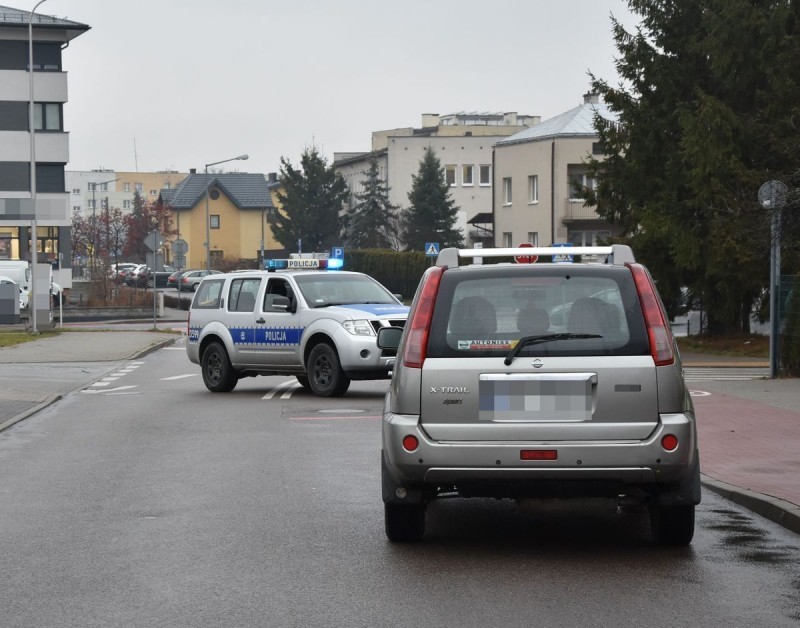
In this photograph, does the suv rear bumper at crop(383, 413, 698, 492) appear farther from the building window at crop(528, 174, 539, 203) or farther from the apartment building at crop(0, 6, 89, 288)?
the building window at crop(528, 174, 539, 203)

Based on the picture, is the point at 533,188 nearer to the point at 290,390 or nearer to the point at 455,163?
the point at 455,163

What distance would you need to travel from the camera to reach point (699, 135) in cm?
2941

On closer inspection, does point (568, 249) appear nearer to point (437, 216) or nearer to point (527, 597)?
point (527, 597)

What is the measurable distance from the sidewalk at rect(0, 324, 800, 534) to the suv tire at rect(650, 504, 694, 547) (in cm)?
91

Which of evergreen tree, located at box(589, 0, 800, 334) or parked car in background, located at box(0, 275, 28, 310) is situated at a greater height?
evergreen tree, located at box(589, 0, 800, 334)

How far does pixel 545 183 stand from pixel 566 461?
6255cm

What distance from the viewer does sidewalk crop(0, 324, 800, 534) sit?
9750mm

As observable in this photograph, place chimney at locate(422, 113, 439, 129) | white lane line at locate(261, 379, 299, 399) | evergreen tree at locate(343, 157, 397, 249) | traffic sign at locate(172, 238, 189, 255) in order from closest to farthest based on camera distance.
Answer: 1. white lane line at locate(261, 379, 299, 399)
2. traffic sign at locate(172, 238, 189, 255)
3. evergreen tree at locate(343, 157, 397, 249)
4. chimney at locate(422, 113, 439, 129)

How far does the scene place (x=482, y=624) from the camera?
19.7 feet

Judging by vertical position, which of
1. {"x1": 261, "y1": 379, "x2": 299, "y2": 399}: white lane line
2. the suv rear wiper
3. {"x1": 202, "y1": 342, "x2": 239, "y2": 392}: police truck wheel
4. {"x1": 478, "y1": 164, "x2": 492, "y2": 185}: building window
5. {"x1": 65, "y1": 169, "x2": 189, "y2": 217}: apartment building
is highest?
{"x1": 65, "y1": 169, "x2": 189, "y2": 217}: apartment building

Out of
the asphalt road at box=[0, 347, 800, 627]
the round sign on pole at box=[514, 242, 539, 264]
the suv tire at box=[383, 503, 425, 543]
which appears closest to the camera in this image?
the asphalt road at box=[0, 347, 800, 627]

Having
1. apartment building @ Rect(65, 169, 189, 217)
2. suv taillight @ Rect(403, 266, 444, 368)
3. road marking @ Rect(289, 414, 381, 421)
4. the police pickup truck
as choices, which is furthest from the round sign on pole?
apartment building @ Rect(65, 169, 189, 217)

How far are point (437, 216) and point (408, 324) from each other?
3157 inches

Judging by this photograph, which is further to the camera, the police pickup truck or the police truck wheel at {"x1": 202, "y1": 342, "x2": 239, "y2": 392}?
the police truck wheel at {"x1": 202, "y1": 342, "x2": 239, "y2": 392}
